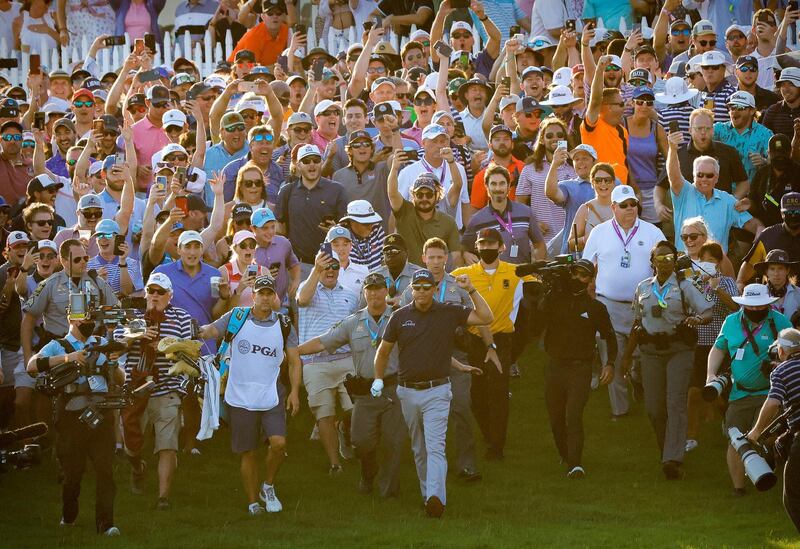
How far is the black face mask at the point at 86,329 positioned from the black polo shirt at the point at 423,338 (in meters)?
2.54

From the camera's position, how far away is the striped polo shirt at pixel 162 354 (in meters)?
14.8

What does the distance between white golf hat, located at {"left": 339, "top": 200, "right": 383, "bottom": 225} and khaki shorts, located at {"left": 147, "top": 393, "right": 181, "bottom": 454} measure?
2.87 meters

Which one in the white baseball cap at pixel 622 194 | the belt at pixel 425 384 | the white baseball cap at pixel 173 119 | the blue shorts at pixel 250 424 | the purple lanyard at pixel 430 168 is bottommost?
the blue shorts at pixel 250 424

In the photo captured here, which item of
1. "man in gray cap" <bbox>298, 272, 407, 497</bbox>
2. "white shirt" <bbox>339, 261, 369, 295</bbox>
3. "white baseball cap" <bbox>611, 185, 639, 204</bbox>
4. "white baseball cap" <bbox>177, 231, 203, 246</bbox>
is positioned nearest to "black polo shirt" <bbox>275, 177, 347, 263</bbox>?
"white shirt" <bbox>339, 261, 369, 295</bbox>

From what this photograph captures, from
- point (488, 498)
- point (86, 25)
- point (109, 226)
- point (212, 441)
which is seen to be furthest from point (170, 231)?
point (86, 25)

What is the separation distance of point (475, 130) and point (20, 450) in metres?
8.43

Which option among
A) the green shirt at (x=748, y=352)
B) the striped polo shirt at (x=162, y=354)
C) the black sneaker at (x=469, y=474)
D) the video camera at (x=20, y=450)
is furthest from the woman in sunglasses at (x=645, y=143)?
the video camera at (x=20, y=450)

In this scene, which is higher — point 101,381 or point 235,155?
point 235,155

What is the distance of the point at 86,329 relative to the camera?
1387 centimetres

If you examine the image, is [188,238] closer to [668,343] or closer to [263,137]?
[263,137]

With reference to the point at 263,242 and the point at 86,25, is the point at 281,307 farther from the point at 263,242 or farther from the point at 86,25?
the point at 86,25

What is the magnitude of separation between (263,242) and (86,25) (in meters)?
12.6

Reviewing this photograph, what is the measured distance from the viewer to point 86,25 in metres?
27.9

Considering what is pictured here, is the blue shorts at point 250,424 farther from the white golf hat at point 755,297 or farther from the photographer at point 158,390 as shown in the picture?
the white golf hat at point 755,297
